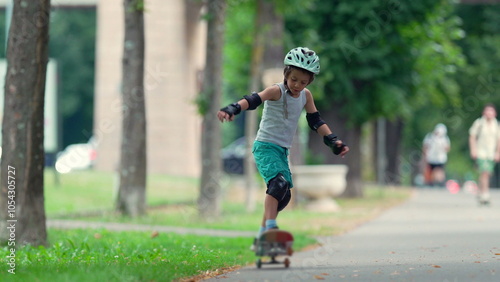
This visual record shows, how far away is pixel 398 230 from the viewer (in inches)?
653

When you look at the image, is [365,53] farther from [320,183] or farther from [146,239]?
[146,239]

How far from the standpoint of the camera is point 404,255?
11391 mm

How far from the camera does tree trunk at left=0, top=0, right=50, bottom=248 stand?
12.6 metres

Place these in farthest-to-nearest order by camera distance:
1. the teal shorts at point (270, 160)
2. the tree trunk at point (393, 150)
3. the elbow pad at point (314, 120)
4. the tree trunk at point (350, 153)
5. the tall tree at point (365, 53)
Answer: the tree trunk at point (393, 150) < the tree trunk at point (350, 153) < the tall tree at point (365, 53) < the elbow pad at point (314, 120) < the teal shorts at point (270, 160)

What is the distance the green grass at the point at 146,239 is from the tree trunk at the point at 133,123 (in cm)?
41

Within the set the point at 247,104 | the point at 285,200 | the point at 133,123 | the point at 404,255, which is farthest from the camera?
the point at 133,123

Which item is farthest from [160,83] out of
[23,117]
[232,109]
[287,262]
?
[232,109]

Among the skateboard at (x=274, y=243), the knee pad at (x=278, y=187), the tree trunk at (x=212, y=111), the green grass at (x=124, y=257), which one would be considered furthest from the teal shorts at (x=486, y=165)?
the skateboard at (x=274, y=243)

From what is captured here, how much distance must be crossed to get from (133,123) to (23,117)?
276 inches

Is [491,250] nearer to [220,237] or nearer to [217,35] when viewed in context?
[220,237]

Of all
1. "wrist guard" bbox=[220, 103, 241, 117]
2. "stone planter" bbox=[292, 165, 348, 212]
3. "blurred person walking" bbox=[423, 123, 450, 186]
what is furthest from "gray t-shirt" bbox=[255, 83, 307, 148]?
"blurred person walking" bbox=[423, 123, 450, 186]

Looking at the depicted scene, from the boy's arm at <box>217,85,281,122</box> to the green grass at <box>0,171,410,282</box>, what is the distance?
4.26 ft

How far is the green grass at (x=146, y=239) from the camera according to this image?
9383 mm

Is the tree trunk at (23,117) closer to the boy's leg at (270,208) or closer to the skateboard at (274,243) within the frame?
the boy's leg at (270,208)
